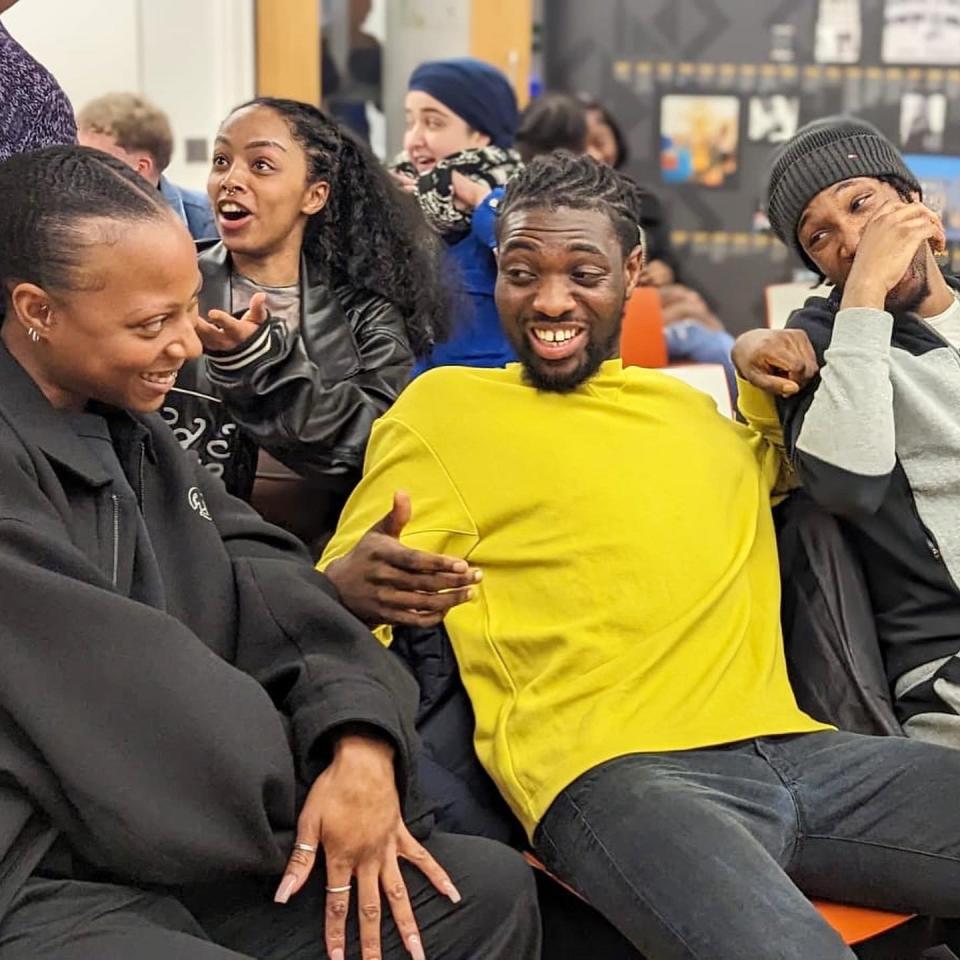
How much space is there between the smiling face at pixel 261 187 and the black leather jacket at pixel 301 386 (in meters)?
0.06

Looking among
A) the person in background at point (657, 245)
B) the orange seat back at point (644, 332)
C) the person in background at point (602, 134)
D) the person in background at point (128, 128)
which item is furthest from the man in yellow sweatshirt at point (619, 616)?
the person in background at point (602, 134)

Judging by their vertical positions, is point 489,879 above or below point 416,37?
below

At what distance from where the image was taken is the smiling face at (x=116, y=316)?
4.88ft

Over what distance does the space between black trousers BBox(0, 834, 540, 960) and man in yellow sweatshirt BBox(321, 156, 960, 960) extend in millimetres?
116

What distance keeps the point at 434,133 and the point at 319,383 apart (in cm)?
167

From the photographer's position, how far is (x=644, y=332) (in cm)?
386

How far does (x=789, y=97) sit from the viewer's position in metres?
5.70

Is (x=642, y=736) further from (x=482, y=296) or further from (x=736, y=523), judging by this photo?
(x=482, y=296)

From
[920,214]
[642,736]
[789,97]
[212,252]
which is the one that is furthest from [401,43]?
[642,736]

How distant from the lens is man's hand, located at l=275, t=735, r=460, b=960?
153 centimetres

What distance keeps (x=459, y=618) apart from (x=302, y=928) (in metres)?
0.50

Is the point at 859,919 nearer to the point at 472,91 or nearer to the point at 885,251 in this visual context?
the point at 885,251

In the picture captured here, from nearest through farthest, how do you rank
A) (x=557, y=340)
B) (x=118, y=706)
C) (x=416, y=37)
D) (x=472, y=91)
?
(x=118, y=706)
(x=557, y=340)
(x=472, y=91)
(x=416, y=37)

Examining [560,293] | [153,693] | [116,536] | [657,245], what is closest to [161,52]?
[657,245]
